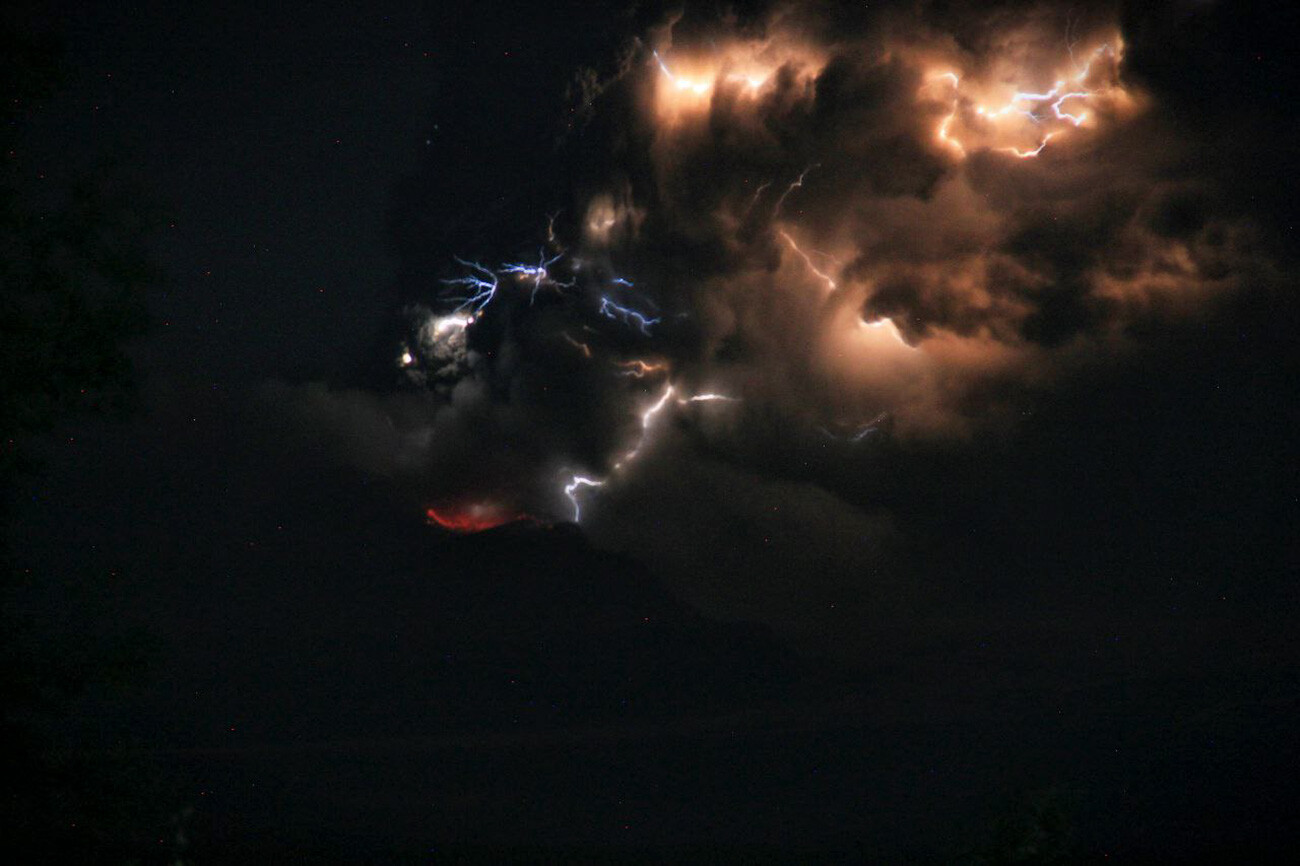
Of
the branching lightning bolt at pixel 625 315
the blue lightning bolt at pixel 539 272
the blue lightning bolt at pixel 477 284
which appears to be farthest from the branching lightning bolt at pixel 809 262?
the blue lightning bolt at pixel 477 284

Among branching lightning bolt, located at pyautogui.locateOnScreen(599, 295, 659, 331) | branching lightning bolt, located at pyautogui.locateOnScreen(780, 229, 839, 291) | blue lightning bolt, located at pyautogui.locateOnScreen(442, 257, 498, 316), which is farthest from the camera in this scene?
blue lightning bolt, located at pyautogui.locateOnScreen(442, 257, 498, 316)

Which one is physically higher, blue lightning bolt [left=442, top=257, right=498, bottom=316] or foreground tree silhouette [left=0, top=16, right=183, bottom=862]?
blue lightning bolt [left=442, top=257, right=498, bottom=316]

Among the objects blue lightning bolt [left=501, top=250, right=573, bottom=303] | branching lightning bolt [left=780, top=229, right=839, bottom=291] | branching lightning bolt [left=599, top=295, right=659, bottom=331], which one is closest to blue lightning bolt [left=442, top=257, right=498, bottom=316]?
blue lightning bolt [left=501, top=250, right=573, bottom=303]

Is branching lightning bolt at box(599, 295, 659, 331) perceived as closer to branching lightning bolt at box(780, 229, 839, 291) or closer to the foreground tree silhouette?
branching lightning bolt at box(780, 229, 839, 291)

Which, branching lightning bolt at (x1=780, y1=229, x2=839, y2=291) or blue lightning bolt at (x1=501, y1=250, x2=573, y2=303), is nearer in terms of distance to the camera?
branching lightning bolt at (x1=780, y1=229, x2=839, y2=291)

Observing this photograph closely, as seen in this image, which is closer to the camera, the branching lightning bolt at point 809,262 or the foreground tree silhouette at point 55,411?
the foreground tree silhouette at point 55,411

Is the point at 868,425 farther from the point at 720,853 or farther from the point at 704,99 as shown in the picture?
the point at 720,853

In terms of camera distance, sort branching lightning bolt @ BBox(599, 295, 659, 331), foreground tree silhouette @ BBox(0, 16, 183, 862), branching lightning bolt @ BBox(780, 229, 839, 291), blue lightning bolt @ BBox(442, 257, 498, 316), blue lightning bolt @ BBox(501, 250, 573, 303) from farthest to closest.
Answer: blue lightning bolt @ BBox(442, 257, 498, 316) < blue lightning bolt @ BBox(501, 250, 573, 303) < branching lightning bolt @ BBox(599, 295, 659, 331) < branching lightning bolt @ BBox(780, 229, 839, 291) < foreground tree silhouette @ BBox(0, 16, 183, 862)

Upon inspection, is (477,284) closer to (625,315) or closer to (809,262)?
(625,315)

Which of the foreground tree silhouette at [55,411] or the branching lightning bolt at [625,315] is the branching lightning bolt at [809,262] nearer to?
the branching lightning bolt at [625,315]

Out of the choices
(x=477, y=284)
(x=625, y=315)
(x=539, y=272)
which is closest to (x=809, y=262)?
(x=625, y=315)

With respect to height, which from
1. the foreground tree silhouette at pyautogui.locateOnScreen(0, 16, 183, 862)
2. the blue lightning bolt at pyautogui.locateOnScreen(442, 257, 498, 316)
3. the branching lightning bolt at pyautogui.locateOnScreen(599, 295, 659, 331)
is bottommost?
the foreground tree silhouette at pyautogui.locateOnScreen(0, 16, 183, 862)
